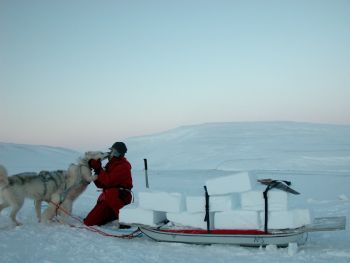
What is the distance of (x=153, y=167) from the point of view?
52.4 feet

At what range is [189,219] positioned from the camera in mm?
4504

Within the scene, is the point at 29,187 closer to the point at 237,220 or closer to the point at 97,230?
the point at 97,230

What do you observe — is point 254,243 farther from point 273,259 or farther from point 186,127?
point 186,127

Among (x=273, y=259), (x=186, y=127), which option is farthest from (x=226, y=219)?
(x=186, y=127)

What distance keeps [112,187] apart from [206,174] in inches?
291

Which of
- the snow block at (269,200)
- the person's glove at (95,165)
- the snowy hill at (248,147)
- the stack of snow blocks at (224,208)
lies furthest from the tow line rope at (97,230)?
the snowy hill at (248,147)

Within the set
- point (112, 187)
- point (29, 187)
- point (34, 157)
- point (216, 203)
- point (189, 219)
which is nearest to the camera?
point (216, 203)

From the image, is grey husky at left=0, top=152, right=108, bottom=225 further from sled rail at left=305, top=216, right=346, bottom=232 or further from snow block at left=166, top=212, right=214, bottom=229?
sled rail at left=305, top=216, right=346, bottom=232

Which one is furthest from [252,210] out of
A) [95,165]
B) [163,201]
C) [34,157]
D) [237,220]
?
[34,157]

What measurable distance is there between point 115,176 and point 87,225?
0.79m

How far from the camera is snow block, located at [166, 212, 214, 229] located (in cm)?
441

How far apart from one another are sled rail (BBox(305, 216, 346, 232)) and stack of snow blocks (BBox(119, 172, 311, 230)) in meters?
0.10

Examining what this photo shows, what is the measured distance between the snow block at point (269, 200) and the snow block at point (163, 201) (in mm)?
756

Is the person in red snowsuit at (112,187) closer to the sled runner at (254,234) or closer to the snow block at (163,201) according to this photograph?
the snow block at (163,201)
